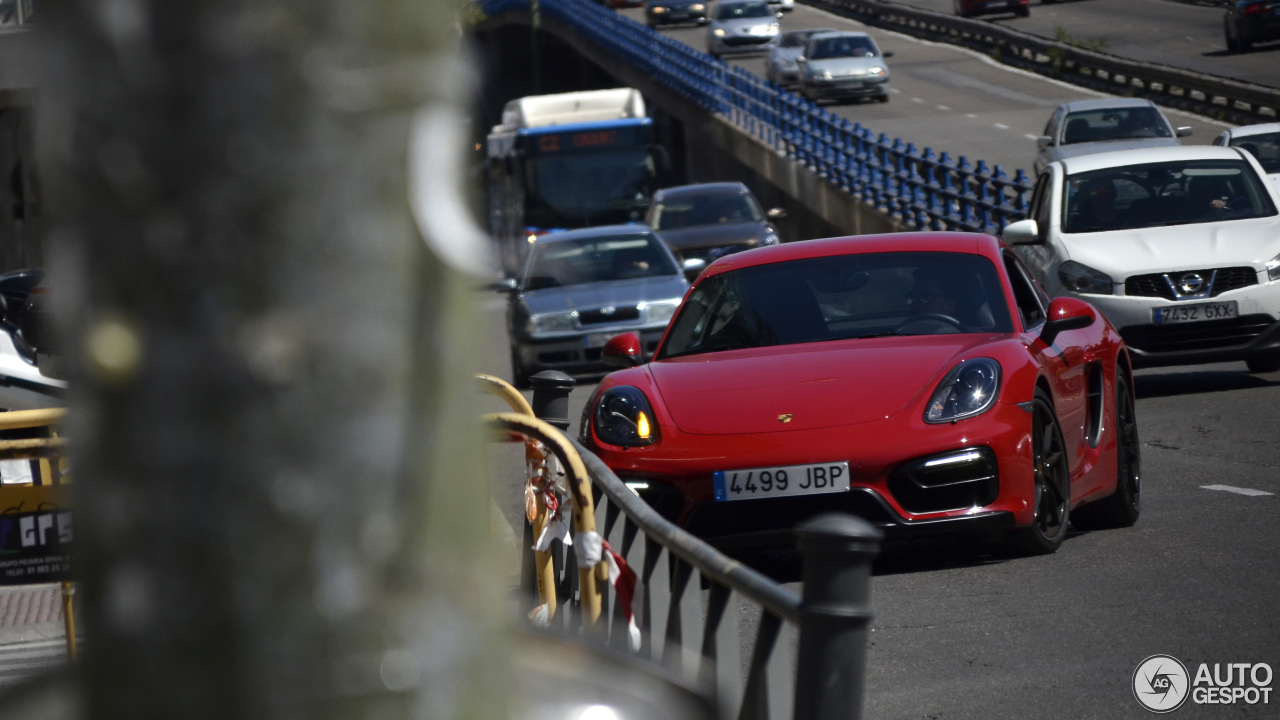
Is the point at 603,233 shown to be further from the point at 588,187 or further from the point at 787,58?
the point at 787,58

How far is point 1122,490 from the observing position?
752 centimetres

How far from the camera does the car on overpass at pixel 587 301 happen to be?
1698 cm

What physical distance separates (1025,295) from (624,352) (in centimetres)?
193

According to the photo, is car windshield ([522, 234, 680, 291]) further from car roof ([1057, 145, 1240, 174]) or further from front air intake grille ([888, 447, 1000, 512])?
front air intake grille ([888, 447, 1000, 512])

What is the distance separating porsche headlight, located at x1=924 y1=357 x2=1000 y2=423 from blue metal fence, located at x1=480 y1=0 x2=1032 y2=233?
1356cm

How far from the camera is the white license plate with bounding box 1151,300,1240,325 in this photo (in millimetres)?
11984

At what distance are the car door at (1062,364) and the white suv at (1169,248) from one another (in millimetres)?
4409

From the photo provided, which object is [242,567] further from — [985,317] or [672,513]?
[985,317]

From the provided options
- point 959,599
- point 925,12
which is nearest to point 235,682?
point 959,599

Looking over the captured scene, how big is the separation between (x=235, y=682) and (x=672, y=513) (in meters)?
5.58

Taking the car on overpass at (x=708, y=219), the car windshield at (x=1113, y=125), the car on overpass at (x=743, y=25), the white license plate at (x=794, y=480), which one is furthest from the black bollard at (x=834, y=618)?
the car on overpass at (x=743, y=25)

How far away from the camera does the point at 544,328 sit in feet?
56.1

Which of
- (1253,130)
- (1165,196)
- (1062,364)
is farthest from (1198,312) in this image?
(1253,130)

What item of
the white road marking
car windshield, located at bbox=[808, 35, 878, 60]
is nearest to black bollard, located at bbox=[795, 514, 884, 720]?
the white road marking
